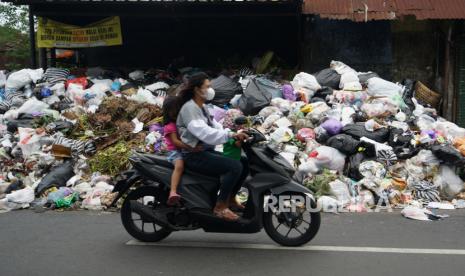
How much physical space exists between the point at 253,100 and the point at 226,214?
187 inches

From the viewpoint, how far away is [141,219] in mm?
5332

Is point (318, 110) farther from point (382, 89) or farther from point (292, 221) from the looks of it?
point (292, 221)

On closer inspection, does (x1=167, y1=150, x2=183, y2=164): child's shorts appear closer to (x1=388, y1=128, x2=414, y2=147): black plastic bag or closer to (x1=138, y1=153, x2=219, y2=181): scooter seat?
(x1=138, y1=153, x2=219, y2=181): scooter seat

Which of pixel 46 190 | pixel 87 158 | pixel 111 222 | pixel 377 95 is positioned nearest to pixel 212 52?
pixel 377 95

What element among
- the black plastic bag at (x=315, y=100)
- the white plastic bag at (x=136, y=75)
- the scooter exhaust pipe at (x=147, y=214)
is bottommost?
the scooter exhaust pipe at (x=147, y=214)

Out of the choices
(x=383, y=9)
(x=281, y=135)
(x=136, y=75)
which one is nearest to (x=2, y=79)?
(x=136, y=75)

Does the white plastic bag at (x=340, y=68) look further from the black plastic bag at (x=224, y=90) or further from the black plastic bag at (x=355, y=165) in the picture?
the black plastic bag at (x=355, y=165)

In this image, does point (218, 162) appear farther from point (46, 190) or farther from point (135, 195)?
point (46, 190)

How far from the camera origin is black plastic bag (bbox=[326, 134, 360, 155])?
7941 mm

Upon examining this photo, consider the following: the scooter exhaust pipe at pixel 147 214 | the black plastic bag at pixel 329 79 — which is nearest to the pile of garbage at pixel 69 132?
the scooter exhaust pipe at pixel 147 214

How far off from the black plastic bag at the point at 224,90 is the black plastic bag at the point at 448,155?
12.8 feet

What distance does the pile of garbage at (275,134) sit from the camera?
7.43m

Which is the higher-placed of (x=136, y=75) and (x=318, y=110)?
(x=136, y=75)

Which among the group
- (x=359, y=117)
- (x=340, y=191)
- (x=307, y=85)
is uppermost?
(x=307, y=85)
